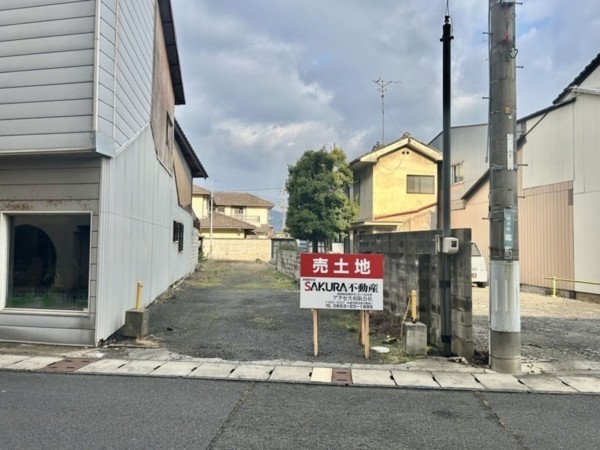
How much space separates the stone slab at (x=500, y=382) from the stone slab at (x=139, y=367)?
418cm

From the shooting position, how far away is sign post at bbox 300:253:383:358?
271 inches

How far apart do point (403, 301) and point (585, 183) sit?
24.9ft

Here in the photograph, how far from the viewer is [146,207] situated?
1033 centimetres

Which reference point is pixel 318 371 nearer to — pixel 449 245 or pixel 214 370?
pixel 214 370

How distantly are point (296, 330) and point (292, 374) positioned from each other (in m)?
2.83

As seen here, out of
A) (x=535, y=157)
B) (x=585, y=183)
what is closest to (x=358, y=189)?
(x=535, y=157)

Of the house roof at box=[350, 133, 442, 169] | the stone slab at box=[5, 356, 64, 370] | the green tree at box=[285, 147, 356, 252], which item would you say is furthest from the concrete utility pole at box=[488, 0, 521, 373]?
the house roof at box=[350, 133, 442, 169]

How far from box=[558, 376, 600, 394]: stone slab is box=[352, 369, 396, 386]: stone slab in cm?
215

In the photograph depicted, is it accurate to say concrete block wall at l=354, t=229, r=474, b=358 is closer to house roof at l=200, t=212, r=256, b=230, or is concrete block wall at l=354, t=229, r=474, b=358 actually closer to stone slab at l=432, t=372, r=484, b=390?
stone slab at l=432, t=372, r=484, b=390

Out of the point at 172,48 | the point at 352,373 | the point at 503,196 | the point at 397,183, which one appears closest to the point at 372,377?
the point at 352,373

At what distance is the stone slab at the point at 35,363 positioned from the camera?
5.95 metres

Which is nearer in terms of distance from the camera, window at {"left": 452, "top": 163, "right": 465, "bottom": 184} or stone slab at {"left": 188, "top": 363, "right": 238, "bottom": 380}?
stone slab at {"left": 188, "top": 363, "right": 238, "bottom": 380}

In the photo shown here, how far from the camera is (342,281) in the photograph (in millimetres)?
6953

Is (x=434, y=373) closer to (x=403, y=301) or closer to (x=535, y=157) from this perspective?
(x=403, y=301)
